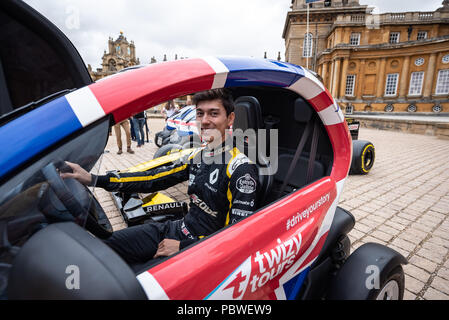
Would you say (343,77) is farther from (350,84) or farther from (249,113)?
(249,113)

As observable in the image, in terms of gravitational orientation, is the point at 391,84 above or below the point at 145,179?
above

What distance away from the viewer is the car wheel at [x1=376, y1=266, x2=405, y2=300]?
1.34m

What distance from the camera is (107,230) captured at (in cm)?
132

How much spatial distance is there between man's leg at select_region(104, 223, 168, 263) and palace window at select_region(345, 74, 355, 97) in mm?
→ 37061

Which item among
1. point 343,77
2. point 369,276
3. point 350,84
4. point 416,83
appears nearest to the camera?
point 369,276

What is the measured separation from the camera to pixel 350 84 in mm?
32406

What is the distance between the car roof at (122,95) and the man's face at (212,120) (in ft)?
1.40

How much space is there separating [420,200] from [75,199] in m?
5.03

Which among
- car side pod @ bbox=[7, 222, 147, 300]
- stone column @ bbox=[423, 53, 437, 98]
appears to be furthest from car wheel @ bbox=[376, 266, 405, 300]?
stone column @ bbox=[423, 53, 437, 98]

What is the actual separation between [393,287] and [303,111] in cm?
125

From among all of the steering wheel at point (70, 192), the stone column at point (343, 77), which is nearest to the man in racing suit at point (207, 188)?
the steering wheel at point (70, 192)

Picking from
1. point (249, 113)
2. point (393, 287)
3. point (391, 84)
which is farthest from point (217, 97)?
point (391, 84)

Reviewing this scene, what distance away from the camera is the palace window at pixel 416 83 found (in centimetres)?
2870
